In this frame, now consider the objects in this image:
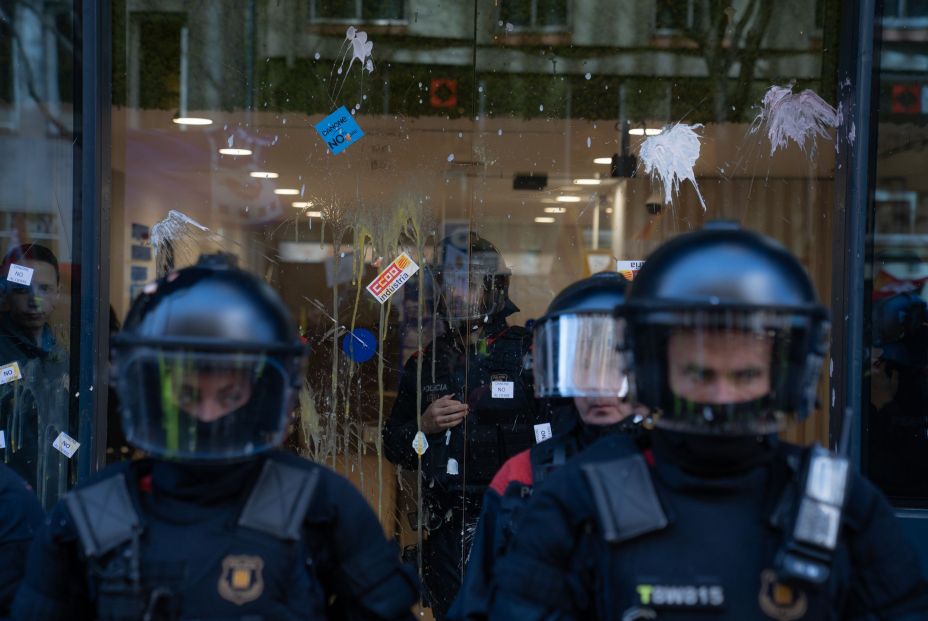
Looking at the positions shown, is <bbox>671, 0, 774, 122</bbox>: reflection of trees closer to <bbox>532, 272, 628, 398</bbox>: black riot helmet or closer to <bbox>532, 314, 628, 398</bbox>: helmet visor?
<bbox>532, 272, 628, 398</bbox>: black riot helmet

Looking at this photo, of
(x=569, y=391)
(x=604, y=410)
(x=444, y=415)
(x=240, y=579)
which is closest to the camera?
(x=240, y=579)

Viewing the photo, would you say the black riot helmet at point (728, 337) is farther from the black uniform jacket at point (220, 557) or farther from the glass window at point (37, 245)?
the glass window at point (37, 245)

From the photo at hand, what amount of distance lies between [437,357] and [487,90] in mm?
1359

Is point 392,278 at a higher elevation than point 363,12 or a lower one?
lower

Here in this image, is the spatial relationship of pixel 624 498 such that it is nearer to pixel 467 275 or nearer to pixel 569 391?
pixel 569 391

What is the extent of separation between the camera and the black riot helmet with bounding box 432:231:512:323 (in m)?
5.34

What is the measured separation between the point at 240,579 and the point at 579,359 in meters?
1.13

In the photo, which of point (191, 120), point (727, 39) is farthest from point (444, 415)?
point (727, 39)

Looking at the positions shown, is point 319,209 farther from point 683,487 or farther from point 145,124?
point 683,487

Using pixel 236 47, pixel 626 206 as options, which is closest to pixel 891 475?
pixel 626 206

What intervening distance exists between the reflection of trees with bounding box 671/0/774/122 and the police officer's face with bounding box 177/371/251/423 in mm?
3649

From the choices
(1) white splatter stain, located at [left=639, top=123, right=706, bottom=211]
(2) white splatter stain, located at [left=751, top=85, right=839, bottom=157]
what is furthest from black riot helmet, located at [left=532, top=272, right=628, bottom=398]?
(2) white splatter stain, located at [left=751, top=85, right=839, bottom=157]

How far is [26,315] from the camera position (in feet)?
17.7

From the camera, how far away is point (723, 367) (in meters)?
2.07
